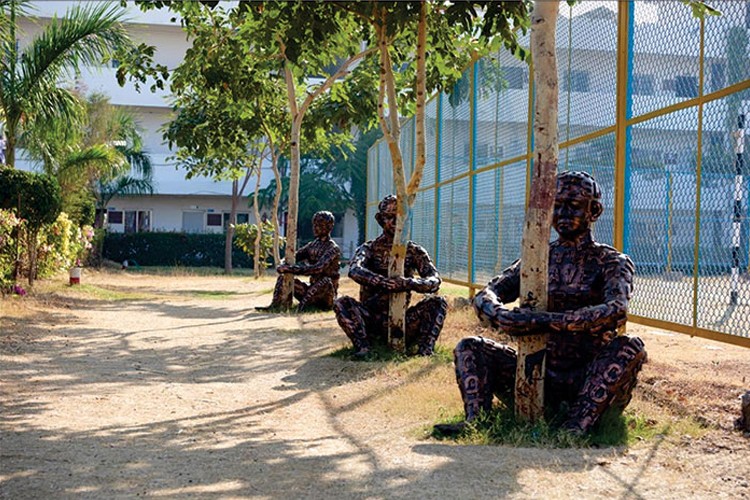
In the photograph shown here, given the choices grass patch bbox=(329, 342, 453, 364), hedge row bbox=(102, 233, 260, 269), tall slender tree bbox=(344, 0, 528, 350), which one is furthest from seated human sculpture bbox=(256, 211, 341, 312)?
hedge row bbox=(102, 233, 260, 269)

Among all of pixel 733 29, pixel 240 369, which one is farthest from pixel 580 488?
pixel 240 369

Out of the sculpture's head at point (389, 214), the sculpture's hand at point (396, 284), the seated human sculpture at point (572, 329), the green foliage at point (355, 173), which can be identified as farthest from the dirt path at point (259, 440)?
the green foliage at point (355, 173)

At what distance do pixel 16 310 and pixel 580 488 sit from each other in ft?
30.0

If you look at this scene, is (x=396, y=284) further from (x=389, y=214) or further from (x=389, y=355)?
(x=389, y=214)

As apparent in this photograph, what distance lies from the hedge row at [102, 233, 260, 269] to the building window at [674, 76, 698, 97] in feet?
86.7

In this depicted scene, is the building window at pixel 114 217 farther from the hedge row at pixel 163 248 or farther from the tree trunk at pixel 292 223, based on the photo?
the tree trunk at pixel 292 223

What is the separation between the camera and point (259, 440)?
4.82 metres

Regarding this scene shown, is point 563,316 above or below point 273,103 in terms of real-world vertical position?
below

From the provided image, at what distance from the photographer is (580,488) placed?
367 centimetres

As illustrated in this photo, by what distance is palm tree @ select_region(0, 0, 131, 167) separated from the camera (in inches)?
541

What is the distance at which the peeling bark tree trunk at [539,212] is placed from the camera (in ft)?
15.2

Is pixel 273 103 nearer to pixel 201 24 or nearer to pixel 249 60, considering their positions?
pixel 249 60

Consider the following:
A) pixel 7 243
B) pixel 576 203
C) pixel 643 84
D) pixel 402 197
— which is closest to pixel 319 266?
pixel 402 197

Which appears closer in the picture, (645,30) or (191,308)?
(645,30)
